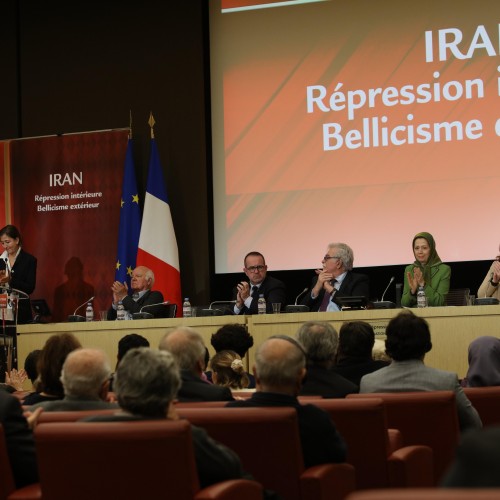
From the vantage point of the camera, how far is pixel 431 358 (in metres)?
6.68

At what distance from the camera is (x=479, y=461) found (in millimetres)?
1202

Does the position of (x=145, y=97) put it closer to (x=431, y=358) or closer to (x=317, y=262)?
(x=317, y=262)

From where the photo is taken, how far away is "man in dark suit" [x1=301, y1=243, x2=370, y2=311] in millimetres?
7594

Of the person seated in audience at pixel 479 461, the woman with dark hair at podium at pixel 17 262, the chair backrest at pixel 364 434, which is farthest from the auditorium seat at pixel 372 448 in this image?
the woman with dark hair at podium at pixel 17 262

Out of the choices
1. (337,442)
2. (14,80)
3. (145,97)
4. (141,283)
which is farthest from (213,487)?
(14,80)

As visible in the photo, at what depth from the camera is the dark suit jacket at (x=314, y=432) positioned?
3145 millimetres

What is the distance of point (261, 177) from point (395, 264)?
1.64 meters

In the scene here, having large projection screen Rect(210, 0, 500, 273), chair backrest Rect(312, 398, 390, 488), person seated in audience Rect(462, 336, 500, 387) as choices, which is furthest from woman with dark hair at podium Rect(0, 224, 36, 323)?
chair backrest Rect(312, 398, 390, 488)

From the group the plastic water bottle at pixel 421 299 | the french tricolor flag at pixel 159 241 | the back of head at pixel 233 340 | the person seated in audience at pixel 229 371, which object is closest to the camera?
the person seated in audience at pixel 229 371

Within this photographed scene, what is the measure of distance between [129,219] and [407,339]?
5820 mm

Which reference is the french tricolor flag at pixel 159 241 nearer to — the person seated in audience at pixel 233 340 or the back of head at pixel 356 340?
the person seated in audience at pixel 233 340

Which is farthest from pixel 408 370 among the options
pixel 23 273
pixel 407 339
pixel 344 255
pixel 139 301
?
pixel 23 273

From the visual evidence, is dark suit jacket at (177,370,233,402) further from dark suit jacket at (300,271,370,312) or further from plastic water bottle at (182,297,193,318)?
plastic water bottle at (182,297,193,318)

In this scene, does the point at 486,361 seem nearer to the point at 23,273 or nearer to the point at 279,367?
the point at 279,367
